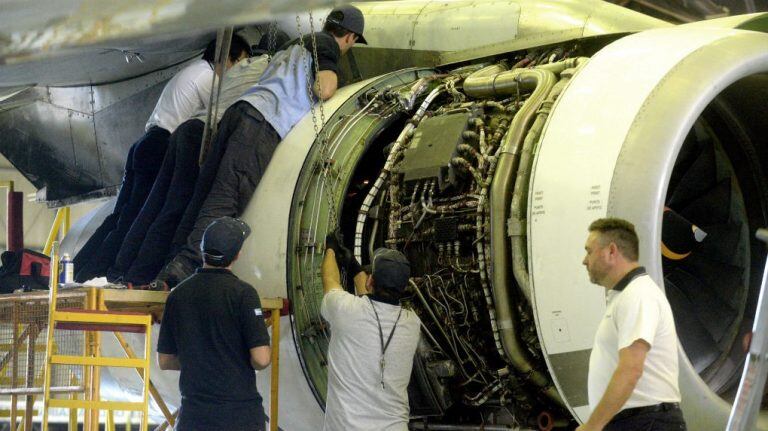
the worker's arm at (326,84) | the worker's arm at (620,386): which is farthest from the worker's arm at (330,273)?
the worker's arm at (620,386)

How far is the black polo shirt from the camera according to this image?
4625mm

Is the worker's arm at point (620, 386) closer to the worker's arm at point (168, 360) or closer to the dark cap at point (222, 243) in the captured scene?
the dark cap at point (222, 243)

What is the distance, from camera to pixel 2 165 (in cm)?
2459

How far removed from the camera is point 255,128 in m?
5.91

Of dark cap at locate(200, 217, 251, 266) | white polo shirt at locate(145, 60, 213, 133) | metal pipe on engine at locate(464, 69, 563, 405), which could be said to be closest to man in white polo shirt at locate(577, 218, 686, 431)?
metal pipe on engine at locate(464, 69, 563, 405)

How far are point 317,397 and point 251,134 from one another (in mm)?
1457

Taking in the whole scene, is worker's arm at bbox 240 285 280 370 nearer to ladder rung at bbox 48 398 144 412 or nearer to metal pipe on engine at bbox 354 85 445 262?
ladder rung at bbox 48 398 144 412

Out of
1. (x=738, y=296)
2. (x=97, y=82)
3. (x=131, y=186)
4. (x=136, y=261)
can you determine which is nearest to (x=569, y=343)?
(x=738, y=296)

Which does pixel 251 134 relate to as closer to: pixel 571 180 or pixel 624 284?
pixel 571 180

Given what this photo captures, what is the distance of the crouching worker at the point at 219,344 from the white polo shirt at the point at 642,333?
1.51 m

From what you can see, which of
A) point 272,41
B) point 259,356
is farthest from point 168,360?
point 272,41

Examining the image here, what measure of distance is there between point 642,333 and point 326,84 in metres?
2.95

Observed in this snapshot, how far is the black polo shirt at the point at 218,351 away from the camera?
4.62 m

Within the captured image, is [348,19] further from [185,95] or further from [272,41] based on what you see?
[185,95]
